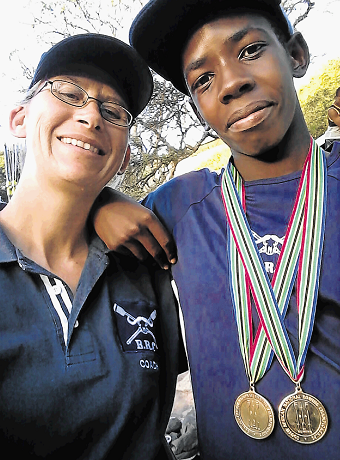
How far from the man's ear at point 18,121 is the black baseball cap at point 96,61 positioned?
0.45 feet

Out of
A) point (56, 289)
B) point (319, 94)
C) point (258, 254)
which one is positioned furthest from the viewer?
point (319, 94)

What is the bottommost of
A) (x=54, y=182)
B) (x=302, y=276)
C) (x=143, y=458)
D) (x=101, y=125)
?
(x=143, y=458)

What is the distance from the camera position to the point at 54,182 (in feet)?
4.59

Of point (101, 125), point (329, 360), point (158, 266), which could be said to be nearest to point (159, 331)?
point (158, 266)

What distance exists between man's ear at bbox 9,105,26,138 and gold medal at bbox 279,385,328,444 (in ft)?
4.53

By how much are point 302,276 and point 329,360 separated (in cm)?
27

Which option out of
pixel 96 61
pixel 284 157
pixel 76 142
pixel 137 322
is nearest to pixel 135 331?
pixel 137 322

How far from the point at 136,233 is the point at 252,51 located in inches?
30.3

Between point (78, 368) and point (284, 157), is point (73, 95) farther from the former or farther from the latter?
point (78, 368)

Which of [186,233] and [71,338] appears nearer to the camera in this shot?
[71,338]

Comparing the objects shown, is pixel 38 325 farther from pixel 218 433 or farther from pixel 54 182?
pixel 218 433

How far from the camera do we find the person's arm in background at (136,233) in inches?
58.2

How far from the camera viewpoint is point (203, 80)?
141 centimetres

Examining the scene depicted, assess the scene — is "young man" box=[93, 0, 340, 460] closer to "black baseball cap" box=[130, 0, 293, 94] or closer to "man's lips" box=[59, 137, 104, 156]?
"black baseball cap" box=[130, 0, 293, 94]
